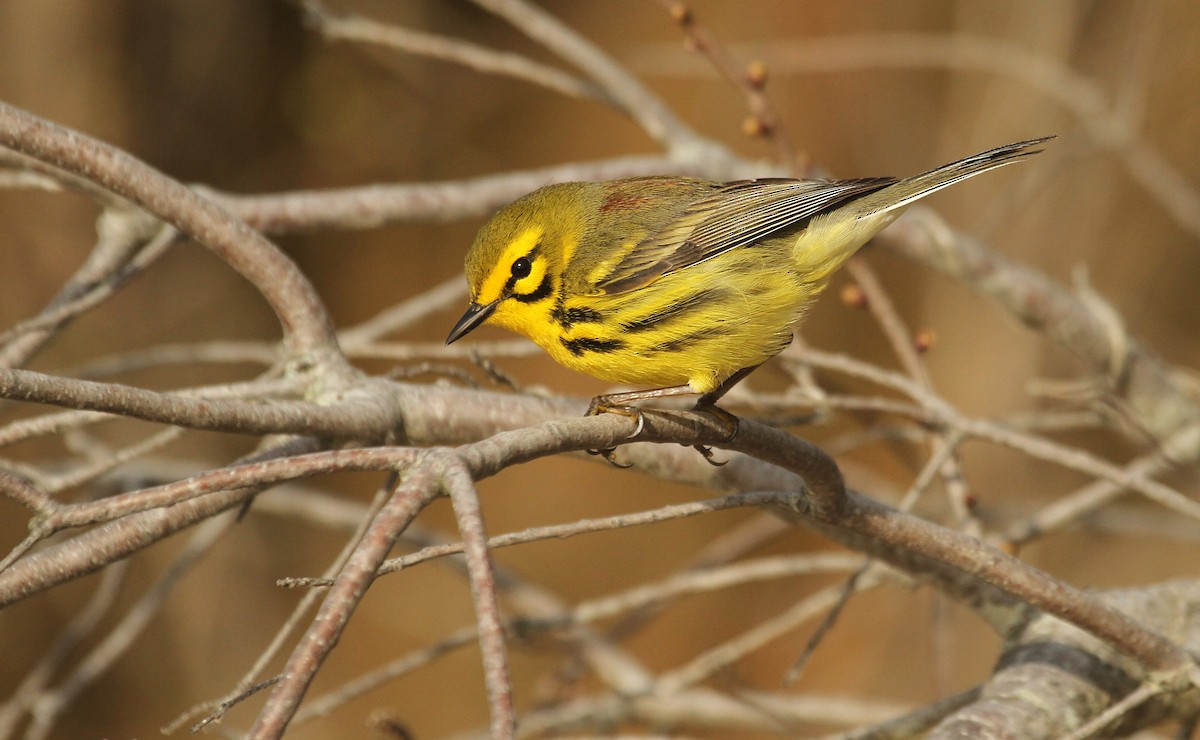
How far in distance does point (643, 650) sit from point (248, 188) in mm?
5204

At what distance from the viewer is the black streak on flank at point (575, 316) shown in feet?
10.1

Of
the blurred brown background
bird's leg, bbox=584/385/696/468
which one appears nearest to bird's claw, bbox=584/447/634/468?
bird's leg, bbox=584/385/696/468

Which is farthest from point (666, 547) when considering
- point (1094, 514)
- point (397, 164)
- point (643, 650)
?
point (1094, 514)

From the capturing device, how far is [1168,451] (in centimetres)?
421

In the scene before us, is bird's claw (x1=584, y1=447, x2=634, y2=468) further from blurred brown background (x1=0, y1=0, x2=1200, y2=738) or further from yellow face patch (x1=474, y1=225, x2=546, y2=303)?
blurred brown background (x1=0, y1=0, x2=1200, y2=738)

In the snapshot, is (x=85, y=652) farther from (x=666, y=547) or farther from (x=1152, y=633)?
(x=1152, y=633)

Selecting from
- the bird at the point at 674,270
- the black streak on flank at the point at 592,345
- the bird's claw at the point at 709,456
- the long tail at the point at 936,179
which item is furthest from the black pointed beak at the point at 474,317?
the long tail at the point at 936,179

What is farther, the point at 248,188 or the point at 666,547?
the point at 666,547

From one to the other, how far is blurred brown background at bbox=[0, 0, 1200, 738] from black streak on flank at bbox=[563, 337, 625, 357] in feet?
14.6

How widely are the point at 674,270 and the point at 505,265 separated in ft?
1.67

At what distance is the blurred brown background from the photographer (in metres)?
7.59

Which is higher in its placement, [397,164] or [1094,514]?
[397,164]

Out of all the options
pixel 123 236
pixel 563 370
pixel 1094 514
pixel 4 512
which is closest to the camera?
pixel 123 236

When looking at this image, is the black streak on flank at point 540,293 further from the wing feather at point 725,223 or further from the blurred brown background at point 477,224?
the blurred brown background at point 477,224
